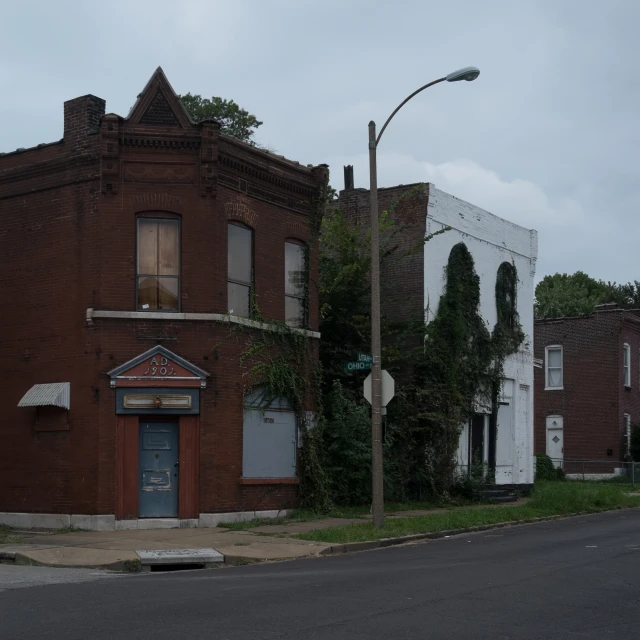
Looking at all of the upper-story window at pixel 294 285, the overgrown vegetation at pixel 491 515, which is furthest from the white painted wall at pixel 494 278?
the upper-story window at pixel 294 285

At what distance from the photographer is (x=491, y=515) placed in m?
22.6

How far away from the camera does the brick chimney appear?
68.1 ft

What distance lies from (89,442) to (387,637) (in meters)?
12.3

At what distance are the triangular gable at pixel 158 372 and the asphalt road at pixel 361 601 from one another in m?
6.05

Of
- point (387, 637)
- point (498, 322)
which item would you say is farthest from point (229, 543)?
point (498, 322)

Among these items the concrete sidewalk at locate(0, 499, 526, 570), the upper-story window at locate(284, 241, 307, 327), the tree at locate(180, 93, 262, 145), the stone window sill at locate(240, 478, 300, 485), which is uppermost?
the tree at locate(180, 93, 262, 145)

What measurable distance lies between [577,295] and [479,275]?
136 feet

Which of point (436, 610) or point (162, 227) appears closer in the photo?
point (436, 610)

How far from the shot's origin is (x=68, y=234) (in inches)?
822

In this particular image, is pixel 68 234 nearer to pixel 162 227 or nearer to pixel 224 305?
pixel 162 227

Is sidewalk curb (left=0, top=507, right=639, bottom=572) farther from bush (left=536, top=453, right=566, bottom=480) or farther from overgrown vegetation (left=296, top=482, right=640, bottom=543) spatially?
bush (left=536, top=453, right=566, bottom=480)

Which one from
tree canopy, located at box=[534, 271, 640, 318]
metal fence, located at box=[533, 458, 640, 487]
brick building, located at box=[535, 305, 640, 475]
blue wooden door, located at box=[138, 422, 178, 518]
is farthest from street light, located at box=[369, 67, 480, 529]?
tree canopy, located at box=[534, 271, 640, 318]

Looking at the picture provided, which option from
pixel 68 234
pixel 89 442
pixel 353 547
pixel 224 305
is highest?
pixel 68 234

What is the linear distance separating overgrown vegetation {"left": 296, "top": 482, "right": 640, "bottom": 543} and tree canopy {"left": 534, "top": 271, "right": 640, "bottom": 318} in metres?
38.4
